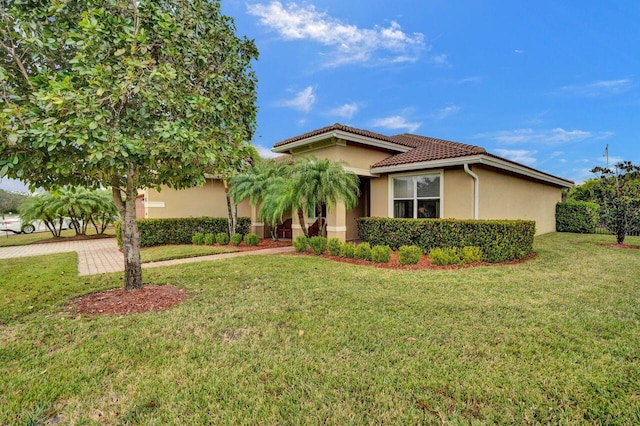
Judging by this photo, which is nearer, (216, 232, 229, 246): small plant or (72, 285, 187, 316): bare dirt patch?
(72, 285, 187, 316): bare dirt patch

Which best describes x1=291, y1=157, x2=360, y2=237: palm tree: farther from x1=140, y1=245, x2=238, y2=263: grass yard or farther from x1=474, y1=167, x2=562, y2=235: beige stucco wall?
x1=474, y1=167, x2=562, y2=235: beige stucco wall

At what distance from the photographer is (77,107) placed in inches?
149

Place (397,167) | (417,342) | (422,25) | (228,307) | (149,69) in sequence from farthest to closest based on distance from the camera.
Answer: (422,25) < (397,167) < (228,307) < (149,69) < (417,342)

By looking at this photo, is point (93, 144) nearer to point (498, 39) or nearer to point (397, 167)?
point (397, 167)

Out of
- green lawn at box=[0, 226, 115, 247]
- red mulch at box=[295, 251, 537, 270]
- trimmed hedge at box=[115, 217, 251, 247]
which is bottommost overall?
green lawn at box=[0, 226, 115, 247]

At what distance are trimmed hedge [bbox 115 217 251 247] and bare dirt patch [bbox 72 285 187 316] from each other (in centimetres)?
761

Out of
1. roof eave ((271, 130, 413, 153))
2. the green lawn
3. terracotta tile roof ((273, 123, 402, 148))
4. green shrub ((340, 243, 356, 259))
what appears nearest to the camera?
green shrub ((340, 243, 356, 259))

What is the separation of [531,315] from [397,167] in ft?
25.9

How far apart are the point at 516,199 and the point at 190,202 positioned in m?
16.5

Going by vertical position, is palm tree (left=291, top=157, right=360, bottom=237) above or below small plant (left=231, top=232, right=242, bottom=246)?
above

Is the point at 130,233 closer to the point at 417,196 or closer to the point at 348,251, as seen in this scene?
the point at 348,251

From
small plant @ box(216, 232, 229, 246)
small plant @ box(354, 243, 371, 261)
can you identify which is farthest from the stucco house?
small plant @ box(216, 232, 229, 246)

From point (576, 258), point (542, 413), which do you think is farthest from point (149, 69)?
point (576, 258)

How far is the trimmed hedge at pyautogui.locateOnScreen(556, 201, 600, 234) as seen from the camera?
1839cm
